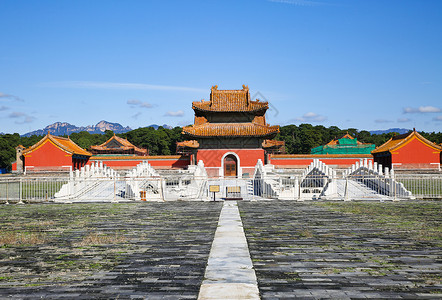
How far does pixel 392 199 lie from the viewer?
17641mm

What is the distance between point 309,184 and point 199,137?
13.7 metres

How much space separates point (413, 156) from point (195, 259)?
40.2 metres

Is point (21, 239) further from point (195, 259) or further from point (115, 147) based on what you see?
point (115, 147)

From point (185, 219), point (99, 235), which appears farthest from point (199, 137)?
point (99, 235)

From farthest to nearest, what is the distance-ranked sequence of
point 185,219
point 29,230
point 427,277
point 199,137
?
1. point 199,137
2. point 185,219
3. point 29,230
4. point 427,277

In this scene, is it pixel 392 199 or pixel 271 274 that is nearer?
pixel 271 274

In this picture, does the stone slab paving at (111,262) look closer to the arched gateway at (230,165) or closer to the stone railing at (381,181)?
the stone railing at (381,181)

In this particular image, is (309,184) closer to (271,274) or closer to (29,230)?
(29,230)

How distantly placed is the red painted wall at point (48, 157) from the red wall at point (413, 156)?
110 ft

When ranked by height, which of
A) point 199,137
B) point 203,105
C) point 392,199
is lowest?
point 392,199

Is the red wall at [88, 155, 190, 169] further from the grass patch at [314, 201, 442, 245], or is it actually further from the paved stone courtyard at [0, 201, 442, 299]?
the paved stone courtyard at [0, 201, 442, 299]

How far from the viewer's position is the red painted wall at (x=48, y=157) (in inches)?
1705

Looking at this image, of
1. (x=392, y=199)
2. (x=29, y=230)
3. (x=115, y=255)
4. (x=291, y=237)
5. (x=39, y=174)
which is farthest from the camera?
(x=39, y=174)

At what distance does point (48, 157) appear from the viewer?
4350 cm
